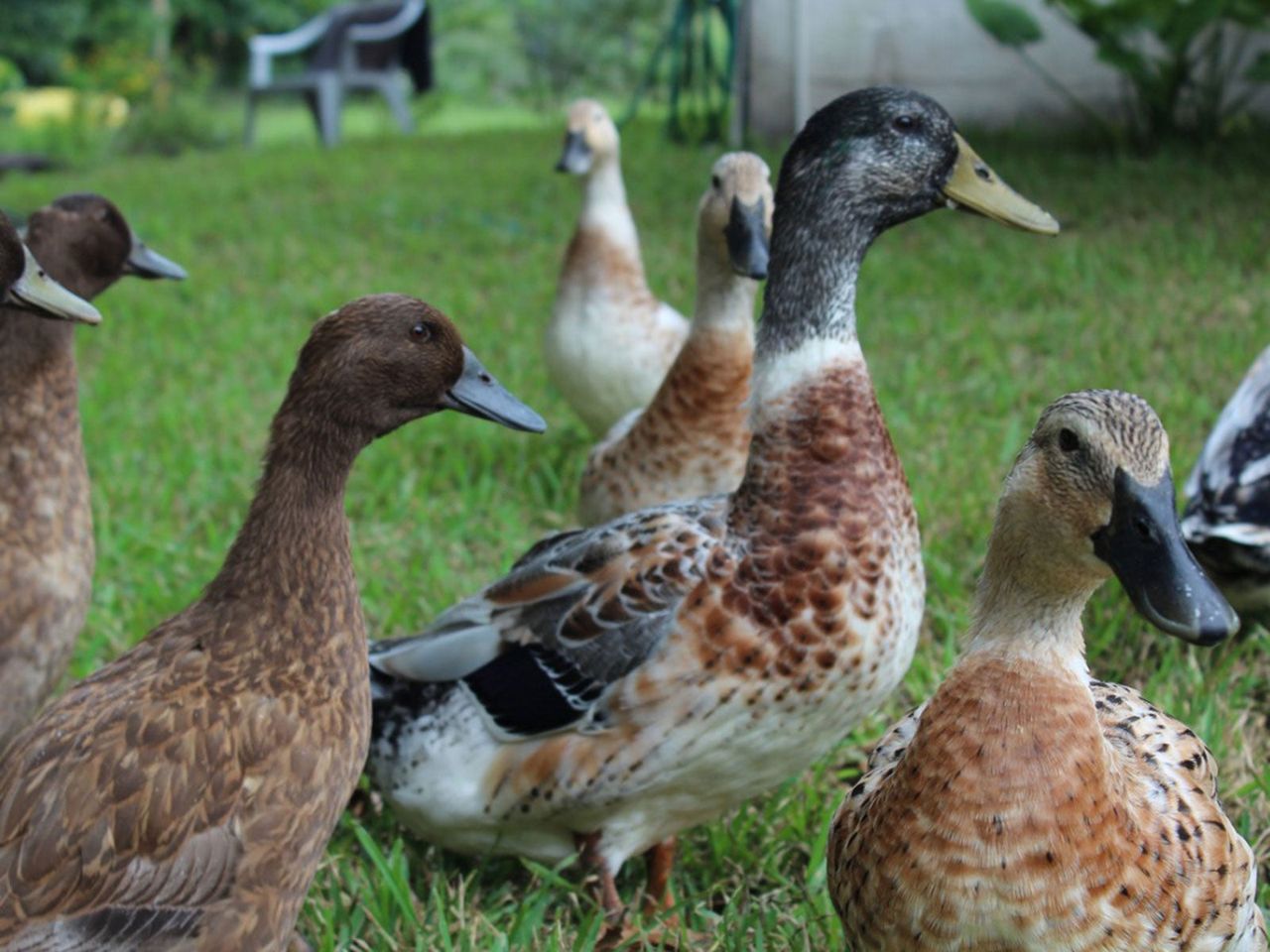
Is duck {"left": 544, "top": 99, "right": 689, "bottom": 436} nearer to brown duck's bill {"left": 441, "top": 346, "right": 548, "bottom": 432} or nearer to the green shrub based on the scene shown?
brown duck's bill {"left": 441, "top": 346, "right": 548, "bottom": 432}

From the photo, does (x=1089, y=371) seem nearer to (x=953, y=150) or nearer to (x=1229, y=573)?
(x=1229, y=573)

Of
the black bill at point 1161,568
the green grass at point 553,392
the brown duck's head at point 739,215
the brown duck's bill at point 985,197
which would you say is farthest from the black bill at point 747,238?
the black bill at point 1161,568

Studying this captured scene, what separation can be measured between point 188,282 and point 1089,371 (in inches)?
175

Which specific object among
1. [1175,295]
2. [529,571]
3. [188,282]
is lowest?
[188,282]

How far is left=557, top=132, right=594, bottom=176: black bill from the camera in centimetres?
507

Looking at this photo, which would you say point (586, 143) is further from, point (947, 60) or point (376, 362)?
point (947, 60)

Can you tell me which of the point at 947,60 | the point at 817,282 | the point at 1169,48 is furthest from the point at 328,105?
the point at 817,282

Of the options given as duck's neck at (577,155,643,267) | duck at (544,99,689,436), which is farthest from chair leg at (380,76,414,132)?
duck at (544,99,689,436)

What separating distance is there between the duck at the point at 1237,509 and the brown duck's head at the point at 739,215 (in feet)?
3.64

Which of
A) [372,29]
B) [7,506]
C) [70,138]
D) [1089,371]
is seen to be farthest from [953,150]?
[372,29]

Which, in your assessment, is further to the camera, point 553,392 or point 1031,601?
point 553,392

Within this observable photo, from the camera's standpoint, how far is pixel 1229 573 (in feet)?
10.5

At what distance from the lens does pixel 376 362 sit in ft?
7.90

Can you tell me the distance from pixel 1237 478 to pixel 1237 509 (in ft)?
0.36
